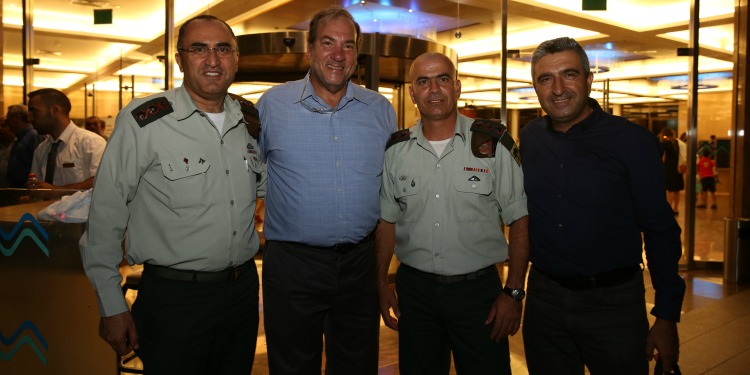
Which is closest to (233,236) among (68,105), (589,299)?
(589,299)

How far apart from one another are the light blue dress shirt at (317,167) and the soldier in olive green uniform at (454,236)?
0.52 feet

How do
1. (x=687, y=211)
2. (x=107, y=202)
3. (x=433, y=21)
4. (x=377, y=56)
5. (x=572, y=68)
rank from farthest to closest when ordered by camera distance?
(x=433, y=21), (x=687, y=211), (x=377, y=56), (x=572, y=68), (x=107, y=202)

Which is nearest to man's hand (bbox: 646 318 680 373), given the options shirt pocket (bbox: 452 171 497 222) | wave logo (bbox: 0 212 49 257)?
shirt pocket (bbox: 452 171 497 222)

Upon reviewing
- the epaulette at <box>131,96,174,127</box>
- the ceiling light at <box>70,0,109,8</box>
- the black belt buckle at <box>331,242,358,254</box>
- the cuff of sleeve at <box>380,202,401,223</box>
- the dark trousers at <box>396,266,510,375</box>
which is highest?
the ceiling light at <box>70,0,109,8</box>

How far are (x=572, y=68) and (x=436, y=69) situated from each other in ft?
1.65

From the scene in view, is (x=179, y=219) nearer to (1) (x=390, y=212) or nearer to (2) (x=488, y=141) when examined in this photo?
(1) (x=390, y=212)

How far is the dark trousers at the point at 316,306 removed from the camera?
225cm

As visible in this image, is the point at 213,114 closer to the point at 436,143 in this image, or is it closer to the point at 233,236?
the point at 233,236

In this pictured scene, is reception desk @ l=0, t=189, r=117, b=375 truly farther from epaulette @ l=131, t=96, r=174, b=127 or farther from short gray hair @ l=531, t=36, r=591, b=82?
short gray hair @ l=531, t=36, r=591, b=82

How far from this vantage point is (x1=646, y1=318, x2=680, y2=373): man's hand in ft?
6.48

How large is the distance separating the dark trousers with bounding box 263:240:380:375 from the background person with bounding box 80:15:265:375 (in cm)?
17

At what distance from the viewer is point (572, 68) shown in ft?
6.85

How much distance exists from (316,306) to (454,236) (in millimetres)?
601

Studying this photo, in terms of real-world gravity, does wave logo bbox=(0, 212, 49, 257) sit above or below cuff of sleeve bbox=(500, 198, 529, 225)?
below
